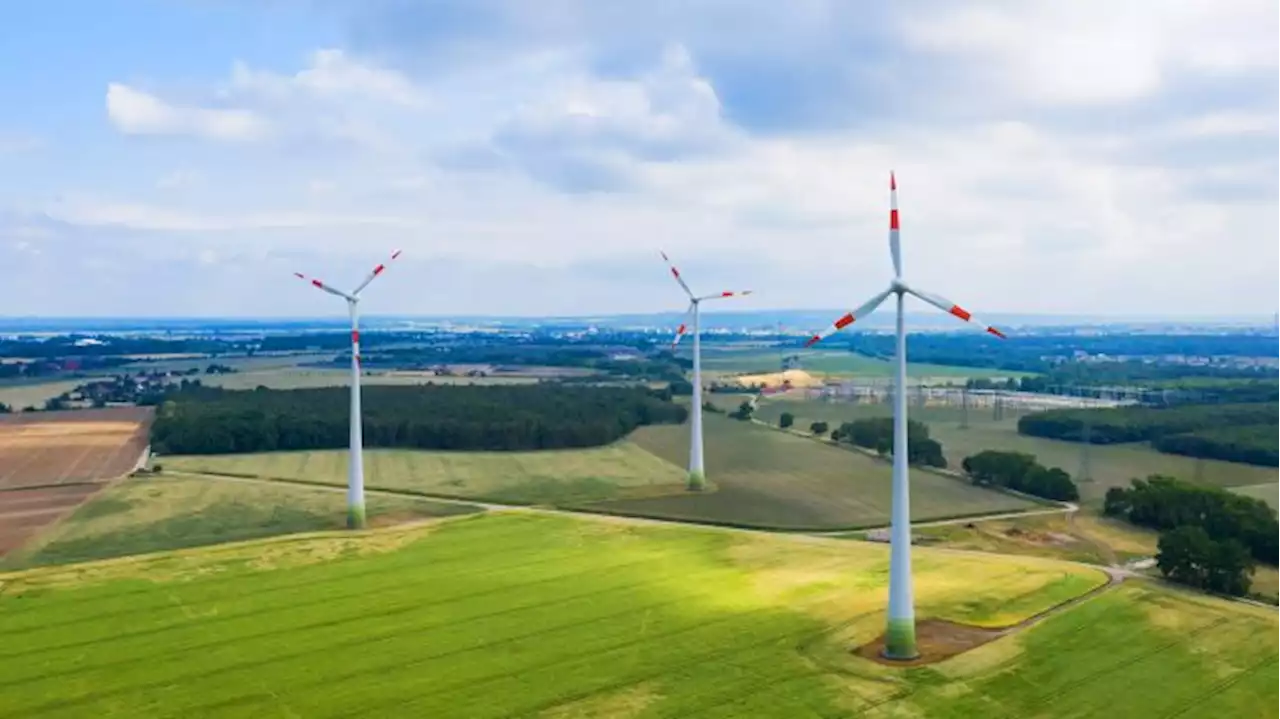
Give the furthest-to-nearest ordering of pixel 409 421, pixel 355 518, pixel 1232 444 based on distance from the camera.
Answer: pixel 409 421, pixel 1232 444, pixel 355 518

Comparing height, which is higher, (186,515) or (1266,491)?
(186,515)

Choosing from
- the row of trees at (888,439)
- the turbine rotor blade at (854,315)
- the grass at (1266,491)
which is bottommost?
the grass at (1266,491)

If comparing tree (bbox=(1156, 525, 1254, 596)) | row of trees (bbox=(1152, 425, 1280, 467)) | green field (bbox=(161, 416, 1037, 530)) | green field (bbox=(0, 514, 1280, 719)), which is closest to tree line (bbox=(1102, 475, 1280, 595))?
tree (bbox=(1156, 525, 1254, 596))

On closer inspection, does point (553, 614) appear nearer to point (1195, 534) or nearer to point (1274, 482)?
point (1195, 534)

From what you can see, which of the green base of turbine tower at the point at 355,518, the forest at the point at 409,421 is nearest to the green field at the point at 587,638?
the green base of turbine tower at the point at 355,518

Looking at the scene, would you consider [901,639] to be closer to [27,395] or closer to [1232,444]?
[1232,444]

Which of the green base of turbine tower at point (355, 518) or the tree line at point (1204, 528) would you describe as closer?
the tree line at point (1204, 528)

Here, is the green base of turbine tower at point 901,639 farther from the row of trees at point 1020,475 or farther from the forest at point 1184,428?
the forest at point 1184,428

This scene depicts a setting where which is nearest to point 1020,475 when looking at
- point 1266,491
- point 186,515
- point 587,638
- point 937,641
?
point 1266,491
